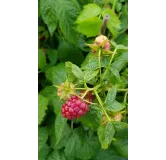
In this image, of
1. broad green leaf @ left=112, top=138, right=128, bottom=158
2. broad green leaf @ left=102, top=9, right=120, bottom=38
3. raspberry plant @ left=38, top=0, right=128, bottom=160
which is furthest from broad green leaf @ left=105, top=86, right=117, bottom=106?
broad green leaf @ left=102, top=9, right=120, bottom=38

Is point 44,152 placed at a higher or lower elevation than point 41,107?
lower

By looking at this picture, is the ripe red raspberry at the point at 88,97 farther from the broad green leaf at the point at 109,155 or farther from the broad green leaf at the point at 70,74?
the broad green leaf at the point at 109,155

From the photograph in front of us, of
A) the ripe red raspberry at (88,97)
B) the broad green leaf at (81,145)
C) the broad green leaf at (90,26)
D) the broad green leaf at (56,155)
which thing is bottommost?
the broad green leaf at (56,155)

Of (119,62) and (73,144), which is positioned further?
(73,144)

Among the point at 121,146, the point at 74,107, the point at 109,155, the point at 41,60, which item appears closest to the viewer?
the point at 74,107

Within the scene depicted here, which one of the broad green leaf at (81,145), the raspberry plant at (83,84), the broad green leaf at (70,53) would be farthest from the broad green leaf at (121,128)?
the broad green leaf at (70,53)

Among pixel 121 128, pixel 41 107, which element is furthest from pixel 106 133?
pixel 41 107

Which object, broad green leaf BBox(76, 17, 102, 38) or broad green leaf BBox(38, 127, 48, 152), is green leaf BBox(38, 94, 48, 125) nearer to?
broad green leaf BBox(38, 127, 48, 152)

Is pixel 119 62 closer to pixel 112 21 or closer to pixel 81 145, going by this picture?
pixel 112 21
